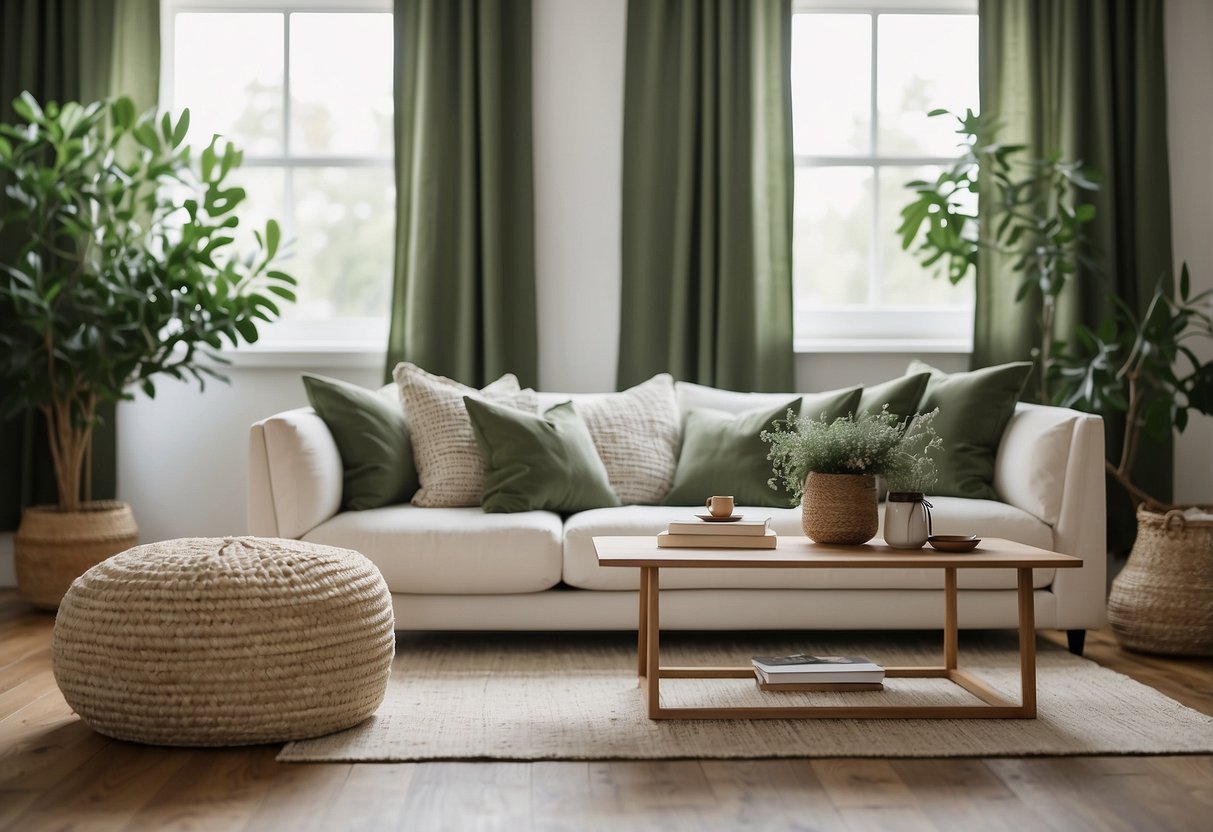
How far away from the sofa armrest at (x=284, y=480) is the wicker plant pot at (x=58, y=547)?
947 mm

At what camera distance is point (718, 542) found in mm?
2809

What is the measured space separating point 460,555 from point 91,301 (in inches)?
67.7

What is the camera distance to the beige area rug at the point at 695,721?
248 centimetres

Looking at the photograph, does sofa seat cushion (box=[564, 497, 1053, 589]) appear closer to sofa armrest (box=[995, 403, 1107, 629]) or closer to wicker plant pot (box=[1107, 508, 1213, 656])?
sofa armrest (box=[995, 403, 1107, 629])

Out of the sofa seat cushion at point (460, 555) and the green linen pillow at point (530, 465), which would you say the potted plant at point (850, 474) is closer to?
the sofa seat cushion at point (460, 555)

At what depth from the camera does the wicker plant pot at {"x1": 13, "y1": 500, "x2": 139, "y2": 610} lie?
4.00m

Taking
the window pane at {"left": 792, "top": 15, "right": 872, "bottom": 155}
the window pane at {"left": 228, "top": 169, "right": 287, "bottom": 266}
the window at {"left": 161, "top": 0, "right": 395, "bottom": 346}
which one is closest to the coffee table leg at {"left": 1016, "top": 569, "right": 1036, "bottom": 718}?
the window pane at {"left": 792, "top": 15, "right": 872, "bottom": 155}

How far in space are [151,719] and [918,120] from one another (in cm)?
369

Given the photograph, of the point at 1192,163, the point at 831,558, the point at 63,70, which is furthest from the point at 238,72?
the point at 1192,163

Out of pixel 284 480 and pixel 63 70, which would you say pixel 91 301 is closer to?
pixel 63 70

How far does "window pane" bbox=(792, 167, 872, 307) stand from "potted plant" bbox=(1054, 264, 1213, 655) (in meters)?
0.89

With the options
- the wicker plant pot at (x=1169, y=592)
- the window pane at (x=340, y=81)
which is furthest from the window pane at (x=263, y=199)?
the wicker plant pot at (x=1169, y=592)

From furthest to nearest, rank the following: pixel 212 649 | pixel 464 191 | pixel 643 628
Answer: pixel 464 191 → pixel 643 628 → pixel 212 649

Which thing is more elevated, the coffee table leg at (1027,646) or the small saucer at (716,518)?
the small saucer at (716,518)
